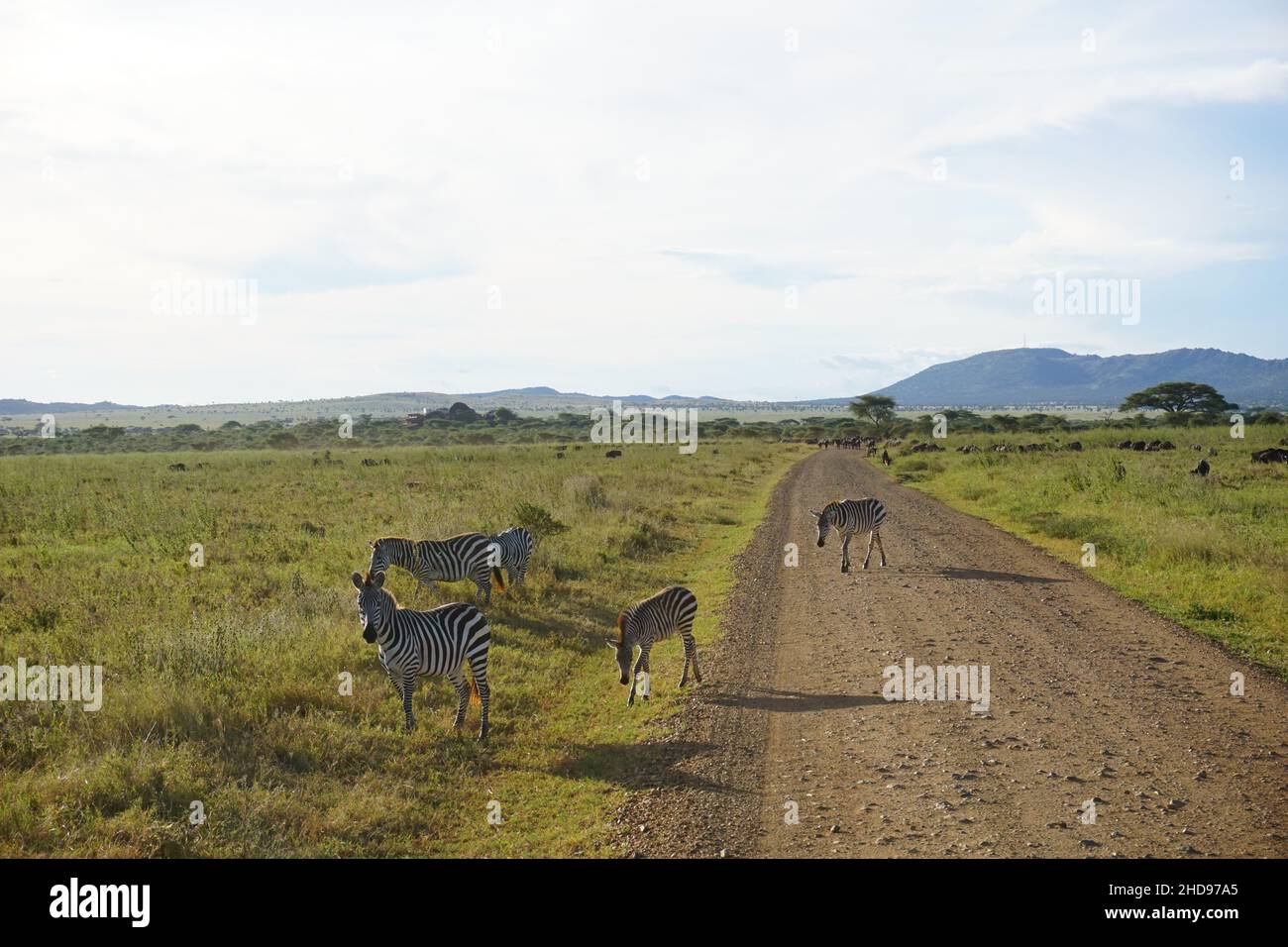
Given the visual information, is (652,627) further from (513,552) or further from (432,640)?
(513,552)

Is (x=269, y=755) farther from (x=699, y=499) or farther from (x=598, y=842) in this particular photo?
(x=699, y=499)

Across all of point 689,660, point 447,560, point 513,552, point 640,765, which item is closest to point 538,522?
point 513,552

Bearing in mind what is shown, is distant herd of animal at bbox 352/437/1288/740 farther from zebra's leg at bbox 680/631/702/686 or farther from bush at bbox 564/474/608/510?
bush at bbox 564/474/608/510

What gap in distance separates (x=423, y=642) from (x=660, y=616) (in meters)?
3.27

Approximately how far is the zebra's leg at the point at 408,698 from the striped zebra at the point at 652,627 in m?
2.60

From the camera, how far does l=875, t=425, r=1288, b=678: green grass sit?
12.9 meters

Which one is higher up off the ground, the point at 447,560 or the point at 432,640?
the point at 447,560

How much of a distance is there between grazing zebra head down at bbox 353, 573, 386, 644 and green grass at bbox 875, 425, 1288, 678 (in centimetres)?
1070

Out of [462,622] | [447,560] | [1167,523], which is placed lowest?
[462,622]

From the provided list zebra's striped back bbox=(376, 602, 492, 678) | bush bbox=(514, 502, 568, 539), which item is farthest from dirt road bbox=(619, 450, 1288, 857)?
bush bbox=(514, 502, 568, 539)

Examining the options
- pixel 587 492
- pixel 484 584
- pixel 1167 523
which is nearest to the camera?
pixel 484 584

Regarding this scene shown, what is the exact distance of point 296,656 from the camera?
10.6 meters

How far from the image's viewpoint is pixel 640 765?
27.6 feet
